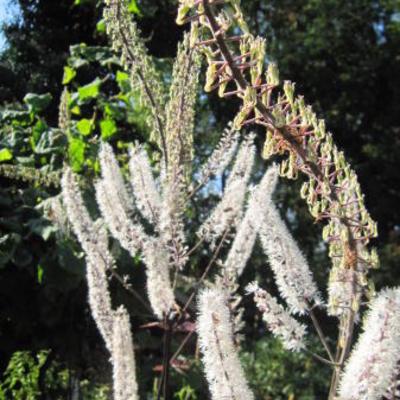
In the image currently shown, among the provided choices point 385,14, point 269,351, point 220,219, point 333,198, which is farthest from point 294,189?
point 333,198

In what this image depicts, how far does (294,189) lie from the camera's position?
9398 mm

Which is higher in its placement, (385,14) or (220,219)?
(385,14)

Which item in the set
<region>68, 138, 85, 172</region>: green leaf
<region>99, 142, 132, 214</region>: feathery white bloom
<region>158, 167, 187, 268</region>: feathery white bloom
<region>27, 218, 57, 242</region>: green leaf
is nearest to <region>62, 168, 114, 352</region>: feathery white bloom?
<region>99, 142, 132, 214</region>: feathery white bloom

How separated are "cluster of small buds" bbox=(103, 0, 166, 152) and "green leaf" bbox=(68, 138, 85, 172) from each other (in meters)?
1.73

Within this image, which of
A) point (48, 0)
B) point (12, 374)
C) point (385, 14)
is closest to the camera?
point (12, 374)

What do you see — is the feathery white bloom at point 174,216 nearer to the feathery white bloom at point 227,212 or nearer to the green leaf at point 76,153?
the feathery white bloom at point 227,212

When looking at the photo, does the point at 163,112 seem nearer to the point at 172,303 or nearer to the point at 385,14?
the point at 172,303

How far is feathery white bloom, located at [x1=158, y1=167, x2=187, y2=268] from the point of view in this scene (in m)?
1.78

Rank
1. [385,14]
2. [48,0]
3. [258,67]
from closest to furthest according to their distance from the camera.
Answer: [258,67]
[48,0]
[385,14]

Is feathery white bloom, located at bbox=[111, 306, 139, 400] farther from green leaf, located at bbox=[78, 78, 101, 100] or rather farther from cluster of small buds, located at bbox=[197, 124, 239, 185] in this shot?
green leaf, located at bbox=[78, 78, 101, 100]

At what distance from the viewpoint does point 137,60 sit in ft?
6.28

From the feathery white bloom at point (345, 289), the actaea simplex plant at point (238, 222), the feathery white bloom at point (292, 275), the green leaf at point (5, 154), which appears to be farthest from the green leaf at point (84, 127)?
the feathery white bloom at point (345, 289)

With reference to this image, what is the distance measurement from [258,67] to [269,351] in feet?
21.1

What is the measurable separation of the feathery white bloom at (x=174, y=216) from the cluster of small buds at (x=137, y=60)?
15cm
